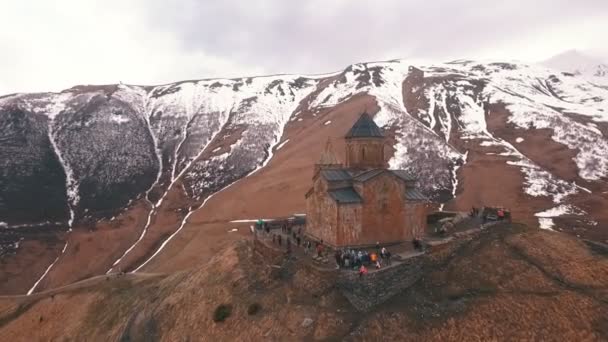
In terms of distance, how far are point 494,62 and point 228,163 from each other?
141825mm

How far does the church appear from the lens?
2894cm

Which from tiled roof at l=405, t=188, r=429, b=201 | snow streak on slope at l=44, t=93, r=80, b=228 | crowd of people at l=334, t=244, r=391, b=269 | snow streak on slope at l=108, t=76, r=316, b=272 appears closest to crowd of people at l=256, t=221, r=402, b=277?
crowd of people at l=334, t=244, r=391, b=269

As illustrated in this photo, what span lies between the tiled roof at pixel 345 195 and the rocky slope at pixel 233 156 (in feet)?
110

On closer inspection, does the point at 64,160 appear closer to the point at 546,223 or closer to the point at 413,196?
the point at 413,196

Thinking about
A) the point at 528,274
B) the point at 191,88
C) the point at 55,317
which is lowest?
the point at 55,317

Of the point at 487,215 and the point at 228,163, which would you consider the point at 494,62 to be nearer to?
the point at 228,163

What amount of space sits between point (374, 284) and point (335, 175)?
951 centimetres

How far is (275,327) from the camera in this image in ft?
76.8

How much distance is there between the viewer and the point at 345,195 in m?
29.6

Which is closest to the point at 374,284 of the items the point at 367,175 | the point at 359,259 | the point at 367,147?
the point at 359,259

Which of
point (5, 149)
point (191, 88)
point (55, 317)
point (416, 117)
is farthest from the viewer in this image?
point (191, 88)

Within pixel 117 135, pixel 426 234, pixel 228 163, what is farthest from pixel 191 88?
pixel 426 234

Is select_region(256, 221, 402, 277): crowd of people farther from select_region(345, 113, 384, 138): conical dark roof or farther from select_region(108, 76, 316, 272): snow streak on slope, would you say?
select_region(108, 76, 316, 272): snow streak on slope

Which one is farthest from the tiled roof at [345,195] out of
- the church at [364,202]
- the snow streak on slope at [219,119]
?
the snow streak on slope at [219,119]
